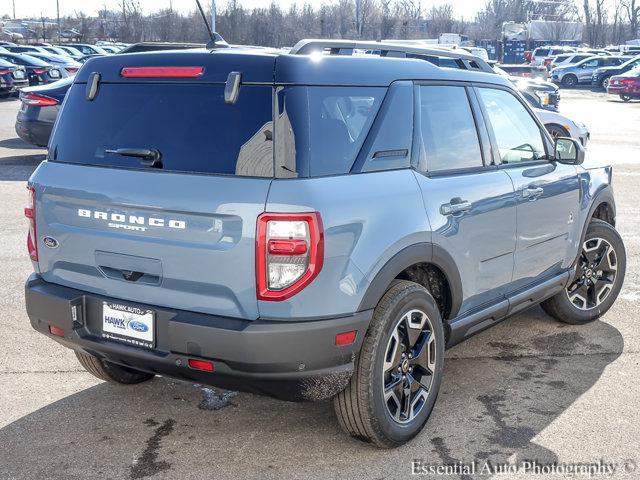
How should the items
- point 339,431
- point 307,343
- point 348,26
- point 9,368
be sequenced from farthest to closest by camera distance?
point 348,26
point 9,368
point 339,431
point 307,343

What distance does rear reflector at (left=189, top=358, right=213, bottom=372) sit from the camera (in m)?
3.51

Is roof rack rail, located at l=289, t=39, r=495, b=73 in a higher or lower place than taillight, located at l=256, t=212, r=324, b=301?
higher

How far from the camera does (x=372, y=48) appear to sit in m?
4.41

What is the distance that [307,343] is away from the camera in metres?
3.43

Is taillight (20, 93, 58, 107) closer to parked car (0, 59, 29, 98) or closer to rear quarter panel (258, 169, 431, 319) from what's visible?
rear quarter panel (258, 169, 431, 319)

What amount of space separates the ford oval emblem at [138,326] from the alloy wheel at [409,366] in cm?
110

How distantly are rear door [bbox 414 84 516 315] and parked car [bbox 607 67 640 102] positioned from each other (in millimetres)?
31869

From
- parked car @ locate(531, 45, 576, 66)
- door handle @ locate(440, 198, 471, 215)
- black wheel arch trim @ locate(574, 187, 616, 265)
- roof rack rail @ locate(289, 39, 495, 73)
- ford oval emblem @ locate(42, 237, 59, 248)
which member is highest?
parked car @ locate(531, 45, 576, 66)

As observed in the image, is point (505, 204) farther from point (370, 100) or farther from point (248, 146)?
point (248, 146)

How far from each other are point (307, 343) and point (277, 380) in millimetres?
222

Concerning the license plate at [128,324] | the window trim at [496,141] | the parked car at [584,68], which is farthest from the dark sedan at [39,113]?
the parked car at [584,68]

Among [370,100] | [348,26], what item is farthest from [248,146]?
[348,26]

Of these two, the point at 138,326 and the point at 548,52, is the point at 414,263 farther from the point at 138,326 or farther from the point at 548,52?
the point at 548,52

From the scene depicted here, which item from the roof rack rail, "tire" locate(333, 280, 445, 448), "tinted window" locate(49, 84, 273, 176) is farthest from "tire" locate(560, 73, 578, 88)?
"tinted window" locate(49, 84, 273, 176)
